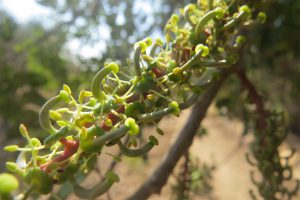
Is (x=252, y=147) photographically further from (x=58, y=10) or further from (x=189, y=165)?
(x=58, y=10)

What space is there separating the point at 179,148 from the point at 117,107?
61cm

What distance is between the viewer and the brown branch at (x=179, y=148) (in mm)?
1032

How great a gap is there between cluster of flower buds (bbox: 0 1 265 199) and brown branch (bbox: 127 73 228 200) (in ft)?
1.24

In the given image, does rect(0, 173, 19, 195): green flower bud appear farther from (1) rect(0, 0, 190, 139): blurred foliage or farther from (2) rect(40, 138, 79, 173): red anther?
(1) rect(0, 0, 190, 139): blurred foliage

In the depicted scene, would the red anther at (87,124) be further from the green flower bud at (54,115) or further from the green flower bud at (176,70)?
the green flower bud at (176,70)

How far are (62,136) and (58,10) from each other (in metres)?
1.24

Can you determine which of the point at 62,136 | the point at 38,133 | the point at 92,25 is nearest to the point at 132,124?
the point at 62,136

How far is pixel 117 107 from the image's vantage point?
47 centimetres

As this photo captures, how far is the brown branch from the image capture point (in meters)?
1.03

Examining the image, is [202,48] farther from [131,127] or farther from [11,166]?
[11,166]

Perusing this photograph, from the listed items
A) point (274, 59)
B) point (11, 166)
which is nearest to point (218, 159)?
point (274, 59)

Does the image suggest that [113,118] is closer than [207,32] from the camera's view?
Yes

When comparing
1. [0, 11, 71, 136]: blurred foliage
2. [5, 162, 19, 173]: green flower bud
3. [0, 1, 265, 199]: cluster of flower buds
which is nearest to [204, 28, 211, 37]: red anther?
[0, 1, 265, 199]: cluster of flower buds

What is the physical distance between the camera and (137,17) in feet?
4.94
